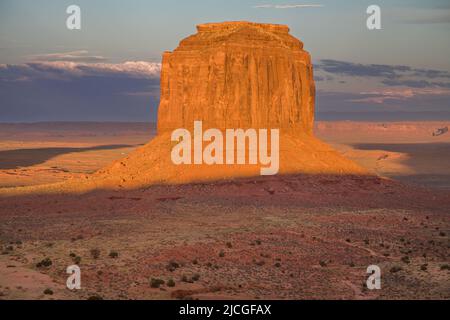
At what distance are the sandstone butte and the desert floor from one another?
2087mm

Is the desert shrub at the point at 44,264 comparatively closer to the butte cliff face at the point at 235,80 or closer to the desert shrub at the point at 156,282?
the desert shrub at the point at 156,282

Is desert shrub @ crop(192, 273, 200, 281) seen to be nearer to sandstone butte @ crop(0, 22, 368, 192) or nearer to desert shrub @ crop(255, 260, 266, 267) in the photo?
desert shrub @ crop(255, 260, 266, 267)

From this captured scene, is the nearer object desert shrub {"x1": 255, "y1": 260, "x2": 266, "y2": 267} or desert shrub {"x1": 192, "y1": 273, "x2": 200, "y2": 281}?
desert shrub {"x1": 192, "y1": 273, "x2": 200, "y2": 281}

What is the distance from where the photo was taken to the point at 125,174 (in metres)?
67.8

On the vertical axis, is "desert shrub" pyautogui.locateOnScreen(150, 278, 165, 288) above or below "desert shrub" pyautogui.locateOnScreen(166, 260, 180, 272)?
above

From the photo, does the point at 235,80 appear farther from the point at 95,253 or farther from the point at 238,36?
the point at 95,253

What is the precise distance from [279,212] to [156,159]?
15.5 m

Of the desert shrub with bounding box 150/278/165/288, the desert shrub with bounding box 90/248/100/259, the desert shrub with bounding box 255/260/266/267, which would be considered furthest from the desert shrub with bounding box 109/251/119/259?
the desert shrub with bounding box 255/260/266/267

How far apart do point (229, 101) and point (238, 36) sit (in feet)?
18.8

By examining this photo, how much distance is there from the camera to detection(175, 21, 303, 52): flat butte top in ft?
226

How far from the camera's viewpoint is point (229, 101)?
68500mm

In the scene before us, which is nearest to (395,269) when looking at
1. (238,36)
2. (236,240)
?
(236,240)
